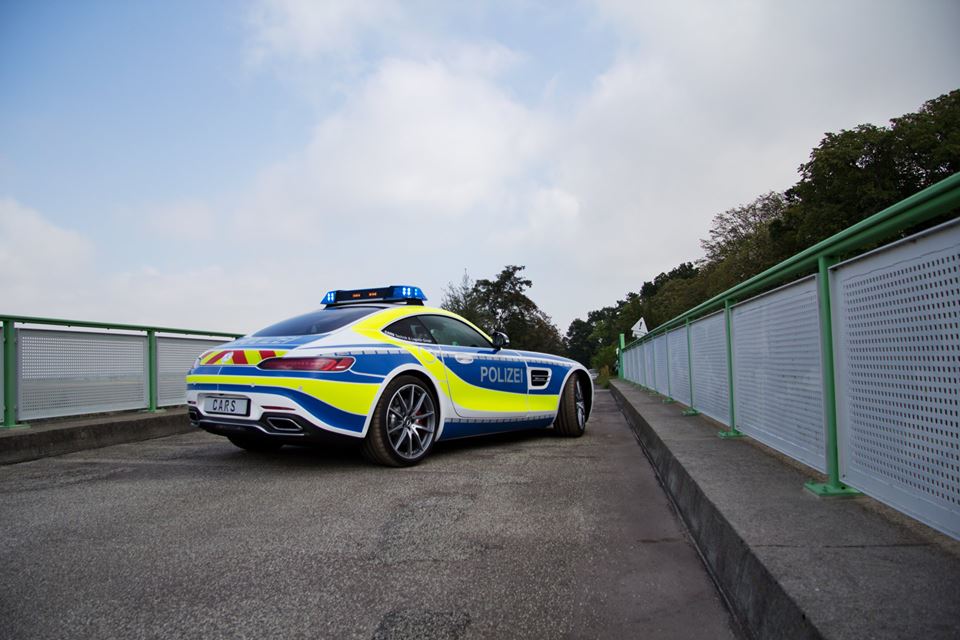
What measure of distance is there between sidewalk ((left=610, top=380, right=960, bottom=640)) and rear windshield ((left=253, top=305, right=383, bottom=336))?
9.63 ft

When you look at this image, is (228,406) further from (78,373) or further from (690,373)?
(690,373)

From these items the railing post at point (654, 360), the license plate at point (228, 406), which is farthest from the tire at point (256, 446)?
the railing post at point (654, 360)

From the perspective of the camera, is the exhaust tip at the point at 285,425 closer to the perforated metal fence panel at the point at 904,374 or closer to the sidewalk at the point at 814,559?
the sidewalk at the point at 814,559

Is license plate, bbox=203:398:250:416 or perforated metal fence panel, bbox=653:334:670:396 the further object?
perforated metal fence panel, bbox=653:334:670:396

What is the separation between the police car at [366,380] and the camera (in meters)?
4.70

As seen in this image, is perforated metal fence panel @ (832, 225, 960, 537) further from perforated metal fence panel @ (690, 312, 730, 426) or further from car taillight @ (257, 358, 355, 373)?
car taillight @ (257, 358, 355, 373)

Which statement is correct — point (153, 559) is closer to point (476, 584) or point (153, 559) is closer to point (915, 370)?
point (476, 584)

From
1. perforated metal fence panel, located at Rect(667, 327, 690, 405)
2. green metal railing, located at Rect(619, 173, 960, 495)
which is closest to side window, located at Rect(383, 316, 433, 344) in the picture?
green metal railing, located at Rect(619, 173, 960, 495)

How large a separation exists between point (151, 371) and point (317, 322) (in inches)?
166

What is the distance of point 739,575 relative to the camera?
243 cm

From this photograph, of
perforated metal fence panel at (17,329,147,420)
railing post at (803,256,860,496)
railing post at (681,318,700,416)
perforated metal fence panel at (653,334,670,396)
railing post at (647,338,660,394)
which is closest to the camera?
railing post at (803,256,860,496)

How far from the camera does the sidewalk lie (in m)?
1.79

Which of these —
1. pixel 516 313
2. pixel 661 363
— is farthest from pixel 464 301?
pixel 661 363

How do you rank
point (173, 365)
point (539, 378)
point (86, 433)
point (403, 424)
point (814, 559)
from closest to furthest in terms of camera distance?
point (814, 559)
point (403, 424)
point (86, 433)
point (539, 378)
point (173, 365)
